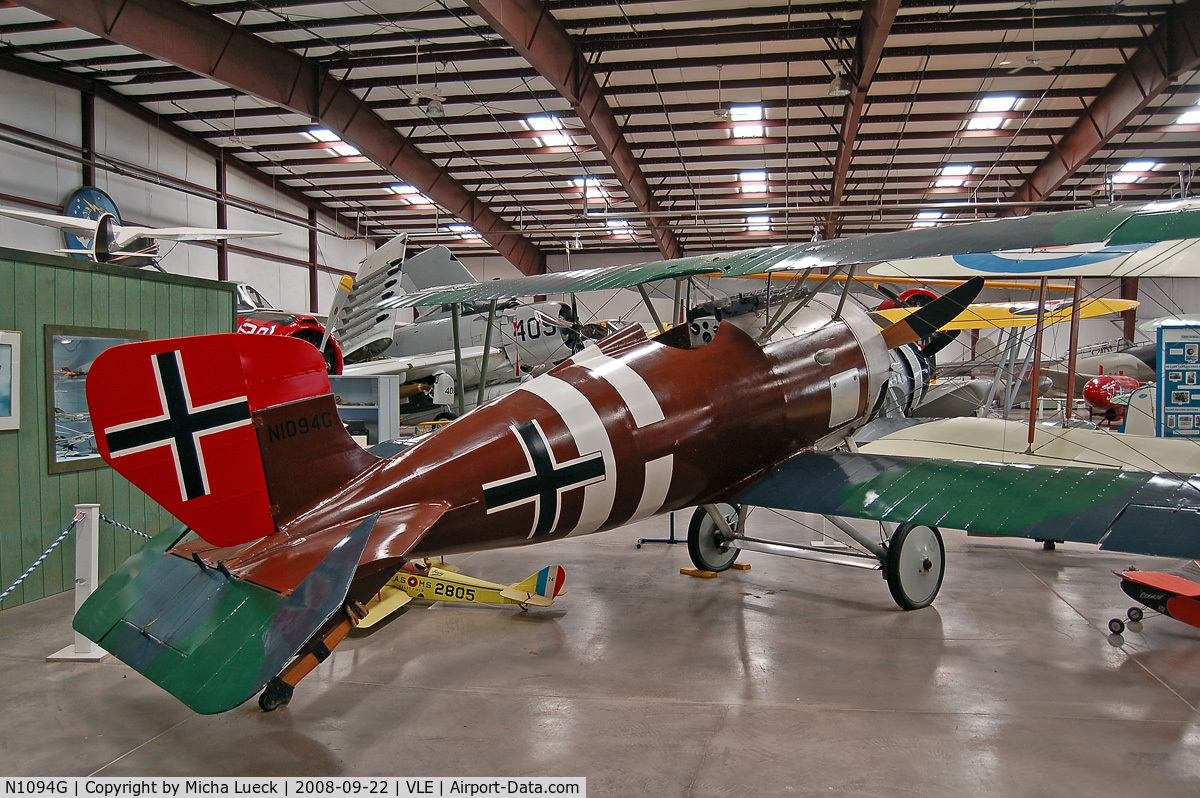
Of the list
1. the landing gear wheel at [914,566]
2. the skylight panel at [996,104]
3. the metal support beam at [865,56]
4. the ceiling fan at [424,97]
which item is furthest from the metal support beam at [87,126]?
the skylight panel at [996,104]

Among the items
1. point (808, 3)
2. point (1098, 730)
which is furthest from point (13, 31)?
point (1098, 730)

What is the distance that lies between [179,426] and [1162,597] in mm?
5307

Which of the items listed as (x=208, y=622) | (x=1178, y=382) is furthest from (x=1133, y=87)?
(x=208, y=622)

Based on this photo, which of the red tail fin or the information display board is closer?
the red tail fin

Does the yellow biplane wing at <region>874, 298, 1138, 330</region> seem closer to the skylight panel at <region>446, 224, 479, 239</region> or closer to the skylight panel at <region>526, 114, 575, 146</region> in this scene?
the skylight panel at <region>526, 114, 575, 146</region>

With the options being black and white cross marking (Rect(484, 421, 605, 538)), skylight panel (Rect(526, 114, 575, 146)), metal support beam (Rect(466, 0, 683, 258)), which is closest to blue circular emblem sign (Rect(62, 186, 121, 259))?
skylight panel (Rect(526, 114, 575, 146))

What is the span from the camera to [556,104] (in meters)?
14.7

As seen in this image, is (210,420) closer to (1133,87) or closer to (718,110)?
(718,110)

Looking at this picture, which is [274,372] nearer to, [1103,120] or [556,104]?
[556,104]

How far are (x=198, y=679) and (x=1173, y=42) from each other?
14.8 m

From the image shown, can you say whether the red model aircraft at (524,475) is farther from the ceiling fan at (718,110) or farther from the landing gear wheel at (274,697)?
the ceiling fan at (718,110)

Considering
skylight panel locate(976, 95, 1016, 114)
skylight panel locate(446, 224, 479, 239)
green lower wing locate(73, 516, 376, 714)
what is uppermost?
skylight panel locate(976, 95, 1016, 114)

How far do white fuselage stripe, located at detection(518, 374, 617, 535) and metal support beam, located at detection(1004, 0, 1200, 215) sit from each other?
12.1m

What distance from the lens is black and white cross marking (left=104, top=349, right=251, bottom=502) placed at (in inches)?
110
